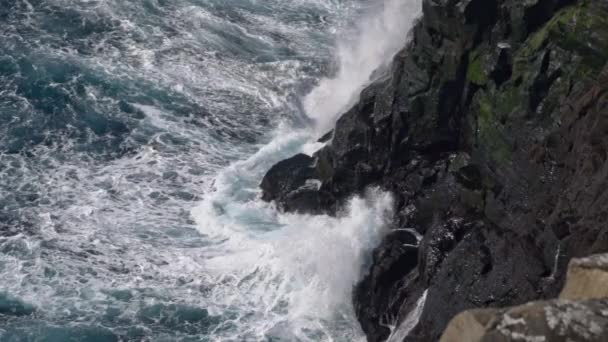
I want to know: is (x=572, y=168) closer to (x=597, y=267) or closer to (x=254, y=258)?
(x=597, y=267)

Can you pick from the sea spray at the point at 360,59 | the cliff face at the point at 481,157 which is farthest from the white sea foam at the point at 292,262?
the sea spray at the point at 360,59

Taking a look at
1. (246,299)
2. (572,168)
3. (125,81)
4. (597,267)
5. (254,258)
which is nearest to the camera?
(597,267)

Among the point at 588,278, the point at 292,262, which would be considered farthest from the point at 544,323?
the point at 292,262

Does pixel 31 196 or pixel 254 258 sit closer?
pixel 254 258

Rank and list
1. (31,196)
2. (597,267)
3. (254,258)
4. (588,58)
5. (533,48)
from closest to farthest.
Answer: (597,267)
(588,58)
(533,48)
(254,258)
(31,196)

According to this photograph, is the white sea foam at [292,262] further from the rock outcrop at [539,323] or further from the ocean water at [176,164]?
the rock outcrop at [539,323]

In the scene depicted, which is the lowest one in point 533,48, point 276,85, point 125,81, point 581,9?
point 125,81

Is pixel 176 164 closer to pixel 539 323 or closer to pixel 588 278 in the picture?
pixel 588 278

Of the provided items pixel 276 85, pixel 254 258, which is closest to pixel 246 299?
pixel 254 258
